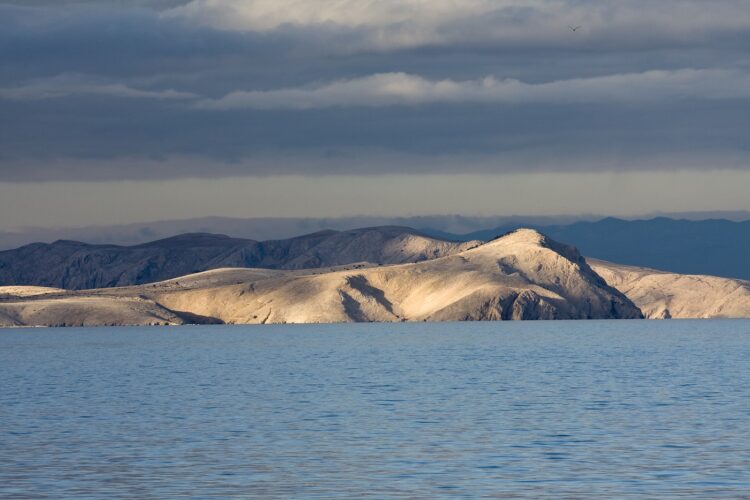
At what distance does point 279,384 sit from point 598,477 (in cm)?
6321

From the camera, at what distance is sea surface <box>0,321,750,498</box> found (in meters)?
53.4

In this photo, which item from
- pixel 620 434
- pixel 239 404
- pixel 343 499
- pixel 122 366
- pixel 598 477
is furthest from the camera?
pixel 122 366

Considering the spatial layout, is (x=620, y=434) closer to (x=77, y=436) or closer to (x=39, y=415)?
(x=77, y=436)

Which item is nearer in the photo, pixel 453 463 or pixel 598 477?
pixel 598 477

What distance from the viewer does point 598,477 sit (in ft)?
179

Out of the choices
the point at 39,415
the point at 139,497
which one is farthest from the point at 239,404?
the point at 139,497

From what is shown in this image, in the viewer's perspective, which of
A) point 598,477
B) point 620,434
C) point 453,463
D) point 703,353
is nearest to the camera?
point 598,477

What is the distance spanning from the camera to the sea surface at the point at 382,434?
53.4m

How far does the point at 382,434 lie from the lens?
7044 centimetres

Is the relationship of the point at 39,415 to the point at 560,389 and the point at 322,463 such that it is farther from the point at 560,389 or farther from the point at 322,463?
the point at 560,389

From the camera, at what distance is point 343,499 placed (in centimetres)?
4997

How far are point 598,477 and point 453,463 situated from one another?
6.94 m

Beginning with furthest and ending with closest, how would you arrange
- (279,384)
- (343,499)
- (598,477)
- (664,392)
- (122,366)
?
(122,366), (279,384), (664,392), (598,477), (343,499)

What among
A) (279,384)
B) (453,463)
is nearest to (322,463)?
(453,463)
